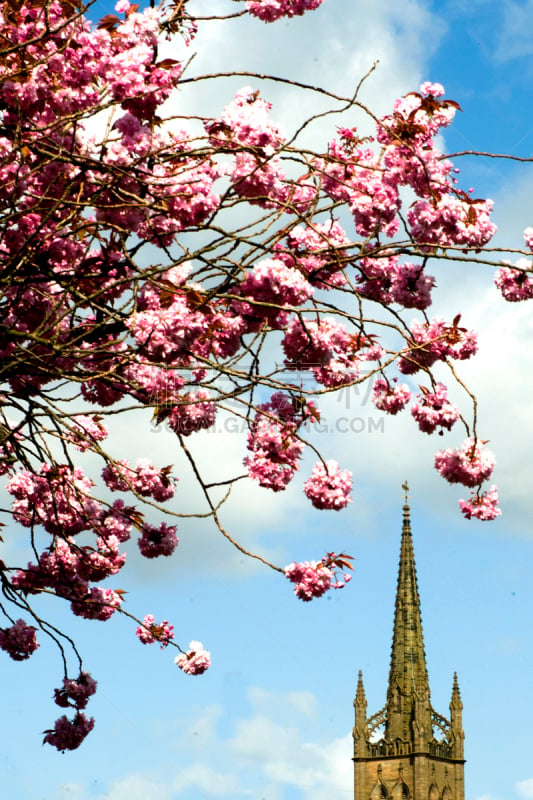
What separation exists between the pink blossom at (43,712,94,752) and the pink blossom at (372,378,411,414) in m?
3.39

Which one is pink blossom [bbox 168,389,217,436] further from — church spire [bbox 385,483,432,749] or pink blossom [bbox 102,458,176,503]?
church spire [bbox 385,483,432,749]

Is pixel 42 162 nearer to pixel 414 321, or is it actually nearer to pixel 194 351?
pixel 194 351

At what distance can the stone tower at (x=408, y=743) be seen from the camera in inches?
3034

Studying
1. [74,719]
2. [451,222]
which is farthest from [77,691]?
[451,222]

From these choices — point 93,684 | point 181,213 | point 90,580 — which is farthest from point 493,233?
point 93,684

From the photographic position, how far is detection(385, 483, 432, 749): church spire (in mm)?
77438

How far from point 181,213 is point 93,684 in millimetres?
4240

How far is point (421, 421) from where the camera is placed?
11156mm

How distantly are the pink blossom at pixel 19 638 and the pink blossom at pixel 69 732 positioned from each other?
0.68m

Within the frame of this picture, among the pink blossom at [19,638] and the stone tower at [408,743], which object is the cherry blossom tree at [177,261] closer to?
the pink blossom at [19,638]

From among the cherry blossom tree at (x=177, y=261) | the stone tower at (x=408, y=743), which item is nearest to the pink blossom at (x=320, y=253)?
the cherry blossom tree at (x=177, y=261)

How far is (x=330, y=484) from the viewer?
35.2 feet

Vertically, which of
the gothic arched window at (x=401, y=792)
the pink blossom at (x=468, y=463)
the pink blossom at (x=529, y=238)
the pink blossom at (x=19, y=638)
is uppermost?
the gothic arched window at (x=401, y=792)

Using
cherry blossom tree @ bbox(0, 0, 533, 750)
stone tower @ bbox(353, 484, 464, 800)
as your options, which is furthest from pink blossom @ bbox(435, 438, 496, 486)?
stone tower @ bbox(353, 484, 464, 800)
